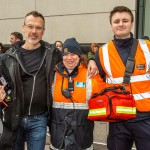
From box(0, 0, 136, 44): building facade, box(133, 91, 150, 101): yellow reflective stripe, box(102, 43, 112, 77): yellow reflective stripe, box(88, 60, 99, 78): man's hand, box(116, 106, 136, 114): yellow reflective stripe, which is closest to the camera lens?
box(116, 106, 136, 114): yellow reflective stripe

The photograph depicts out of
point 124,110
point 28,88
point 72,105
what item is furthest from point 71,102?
point 124,110

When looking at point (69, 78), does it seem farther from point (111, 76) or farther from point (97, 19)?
point (97, 19)

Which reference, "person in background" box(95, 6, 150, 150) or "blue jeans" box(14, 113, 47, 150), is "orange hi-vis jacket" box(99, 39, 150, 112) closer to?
"person in background" box(95, 6, 150, 150)

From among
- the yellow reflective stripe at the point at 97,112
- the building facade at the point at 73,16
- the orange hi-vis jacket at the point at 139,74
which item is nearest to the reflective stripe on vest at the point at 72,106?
the yellow reflective stripe at the point at 97,112

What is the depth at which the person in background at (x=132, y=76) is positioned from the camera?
315cm

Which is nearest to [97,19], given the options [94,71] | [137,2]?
[137,2]

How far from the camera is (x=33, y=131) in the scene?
3.51 metres

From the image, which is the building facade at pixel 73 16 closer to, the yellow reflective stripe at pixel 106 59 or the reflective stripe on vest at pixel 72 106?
the yellow reflective stripe at pixel 106 59

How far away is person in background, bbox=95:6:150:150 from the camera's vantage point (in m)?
3.15

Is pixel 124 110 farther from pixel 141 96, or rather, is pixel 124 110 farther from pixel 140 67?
pixel 140 67

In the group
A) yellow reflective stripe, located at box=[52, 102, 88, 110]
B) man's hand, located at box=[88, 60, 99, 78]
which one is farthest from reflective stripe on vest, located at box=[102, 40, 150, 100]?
yellow reflective stripe, located at box=[52, 102, 88, 110]

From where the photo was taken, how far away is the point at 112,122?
3.33 metres

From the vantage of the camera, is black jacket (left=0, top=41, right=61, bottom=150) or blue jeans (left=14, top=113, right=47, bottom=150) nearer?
black jacket (left=0, top=41, right=61, bottom=150)

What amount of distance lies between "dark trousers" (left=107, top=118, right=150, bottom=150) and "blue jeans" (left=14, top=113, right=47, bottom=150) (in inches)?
31.2
